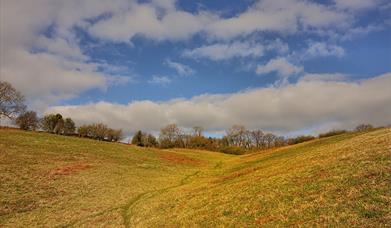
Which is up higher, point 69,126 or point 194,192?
point 69,126

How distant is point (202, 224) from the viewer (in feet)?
78.0

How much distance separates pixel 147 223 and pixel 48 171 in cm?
2964

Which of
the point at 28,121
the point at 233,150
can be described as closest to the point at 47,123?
the point at 28,121

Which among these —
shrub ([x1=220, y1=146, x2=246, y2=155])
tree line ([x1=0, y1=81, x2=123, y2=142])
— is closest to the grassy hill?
tree line ([x1=0, y1=81, x2=123, y2=142])

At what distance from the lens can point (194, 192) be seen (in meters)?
39.6

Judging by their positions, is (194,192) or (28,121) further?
(28,121)

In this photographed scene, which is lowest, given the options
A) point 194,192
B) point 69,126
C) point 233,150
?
point 194,192

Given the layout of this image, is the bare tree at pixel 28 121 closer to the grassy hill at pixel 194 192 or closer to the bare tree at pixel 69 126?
the bare tree at pixel 69 126

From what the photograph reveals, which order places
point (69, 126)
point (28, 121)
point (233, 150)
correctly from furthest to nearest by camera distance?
point (233, 150) → point (69, 126) → point (28, 121)

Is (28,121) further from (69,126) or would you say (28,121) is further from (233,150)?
(233,150)

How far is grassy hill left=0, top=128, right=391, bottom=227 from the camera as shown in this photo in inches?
757

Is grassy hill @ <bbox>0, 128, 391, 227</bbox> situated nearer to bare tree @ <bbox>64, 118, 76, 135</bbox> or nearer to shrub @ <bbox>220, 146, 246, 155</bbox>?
bare tree @ <bbox>64, 118, 76, 135</bbox>

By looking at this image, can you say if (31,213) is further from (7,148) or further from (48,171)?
(7,148)

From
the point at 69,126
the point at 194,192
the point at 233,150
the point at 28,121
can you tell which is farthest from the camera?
the point at 233,150
